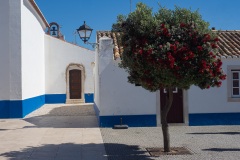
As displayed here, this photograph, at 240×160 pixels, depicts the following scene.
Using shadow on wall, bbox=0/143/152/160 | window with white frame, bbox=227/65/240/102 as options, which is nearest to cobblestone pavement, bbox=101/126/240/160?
shadow on wall, bbox=0/143/152/160

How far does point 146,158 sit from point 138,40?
280 centimetres

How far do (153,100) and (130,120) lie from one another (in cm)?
117

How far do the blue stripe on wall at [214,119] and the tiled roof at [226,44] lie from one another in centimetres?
233

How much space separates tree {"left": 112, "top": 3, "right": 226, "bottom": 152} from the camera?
7.16m

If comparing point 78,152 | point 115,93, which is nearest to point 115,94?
point 115,93

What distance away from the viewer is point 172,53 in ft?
23.6

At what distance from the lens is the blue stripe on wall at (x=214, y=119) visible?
12539 mm

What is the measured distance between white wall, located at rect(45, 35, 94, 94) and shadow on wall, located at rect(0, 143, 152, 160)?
15.4 meters

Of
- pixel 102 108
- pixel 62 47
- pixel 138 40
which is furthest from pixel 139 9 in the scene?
pixel 62 47

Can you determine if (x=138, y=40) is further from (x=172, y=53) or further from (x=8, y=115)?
(x=8, y=115)

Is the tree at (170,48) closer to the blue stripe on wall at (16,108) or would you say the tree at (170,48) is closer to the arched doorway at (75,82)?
the blue stripe on wall at (16,108)

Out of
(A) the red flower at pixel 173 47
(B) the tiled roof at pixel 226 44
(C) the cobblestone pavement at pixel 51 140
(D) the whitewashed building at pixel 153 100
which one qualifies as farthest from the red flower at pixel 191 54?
(D) the whitewashed building at pixel 153 100

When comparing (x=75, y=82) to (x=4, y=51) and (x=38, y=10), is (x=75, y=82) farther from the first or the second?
(x=4, y=51)

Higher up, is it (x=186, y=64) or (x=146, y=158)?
(x=186, y=64)
